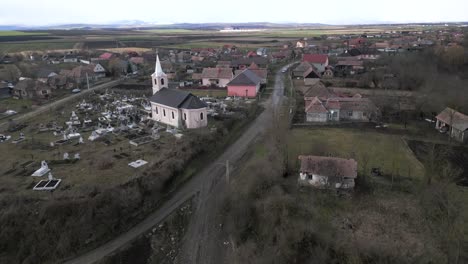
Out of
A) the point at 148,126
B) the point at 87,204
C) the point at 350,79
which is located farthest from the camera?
the point at 350,79

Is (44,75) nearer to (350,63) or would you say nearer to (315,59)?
(315,59)

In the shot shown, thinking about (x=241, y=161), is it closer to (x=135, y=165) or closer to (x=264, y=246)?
(x=135, y=165)

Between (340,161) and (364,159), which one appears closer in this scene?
(340,161)

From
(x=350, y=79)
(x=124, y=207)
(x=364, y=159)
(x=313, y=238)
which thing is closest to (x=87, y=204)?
(x=124, y=207)

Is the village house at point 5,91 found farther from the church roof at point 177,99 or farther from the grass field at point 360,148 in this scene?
the grass field at point 360,148

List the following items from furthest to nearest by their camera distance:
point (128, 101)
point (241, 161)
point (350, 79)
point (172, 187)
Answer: point (350, 79) < point (128, 101) < point (241, 161) < point (172, 187)

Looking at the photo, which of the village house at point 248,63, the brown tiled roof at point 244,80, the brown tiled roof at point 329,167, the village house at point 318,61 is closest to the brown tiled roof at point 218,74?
the brown tiled roof at point 244,80

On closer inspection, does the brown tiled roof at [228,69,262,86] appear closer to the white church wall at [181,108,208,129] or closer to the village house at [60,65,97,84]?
the white church wall at [181,108,208,129]
